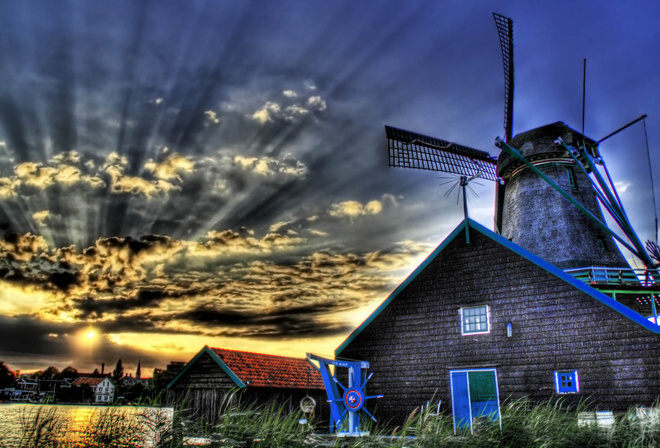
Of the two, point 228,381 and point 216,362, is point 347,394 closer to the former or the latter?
point 228,381

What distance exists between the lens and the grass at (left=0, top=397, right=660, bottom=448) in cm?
643

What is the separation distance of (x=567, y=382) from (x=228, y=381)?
1348 centimetres

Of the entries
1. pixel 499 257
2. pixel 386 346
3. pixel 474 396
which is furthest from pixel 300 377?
pixel 499 257

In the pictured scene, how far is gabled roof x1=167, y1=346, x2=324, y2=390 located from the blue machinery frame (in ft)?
10.3

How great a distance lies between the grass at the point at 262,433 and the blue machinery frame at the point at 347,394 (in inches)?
299

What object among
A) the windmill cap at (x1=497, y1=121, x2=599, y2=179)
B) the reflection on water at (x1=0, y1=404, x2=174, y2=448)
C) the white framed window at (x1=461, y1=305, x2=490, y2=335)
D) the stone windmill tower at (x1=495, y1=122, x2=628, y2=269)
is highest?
the windmill cap at (x1=497, y1=121, x2=599, y2=179)

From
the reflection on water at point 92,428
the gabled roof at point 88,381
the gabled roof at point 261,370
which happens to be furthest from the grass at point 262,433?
the gabled roof at point 88,381

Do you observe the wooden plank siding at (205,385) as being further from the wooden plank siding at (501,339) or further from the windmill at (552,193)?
the windmill at (552,193)

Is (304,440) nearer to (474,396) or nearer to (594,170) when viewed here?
(474,396)

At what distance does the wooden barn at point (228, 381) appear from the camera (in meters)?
22.2

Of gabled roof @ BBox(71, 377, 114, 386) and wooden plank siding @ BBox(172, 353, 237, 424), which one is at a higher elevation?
wooden plank siding @ BBox(172, 353, 237, 424)

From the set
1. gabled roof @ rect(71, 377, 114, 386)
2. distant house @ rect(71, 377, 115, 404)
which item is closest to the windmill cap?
gabled roof @ rect(71, 377, 114, 386)

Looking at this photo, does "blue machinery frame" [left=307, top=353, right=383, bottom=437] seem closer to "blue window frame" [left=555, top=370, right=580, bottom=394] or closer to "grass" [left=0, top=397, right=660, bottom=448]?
"blue window frame" [left=555, top=370, right=580, bottom=394]

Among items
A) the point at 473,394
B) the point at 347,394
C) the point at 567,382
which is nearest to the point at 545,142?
the point at 567,382
